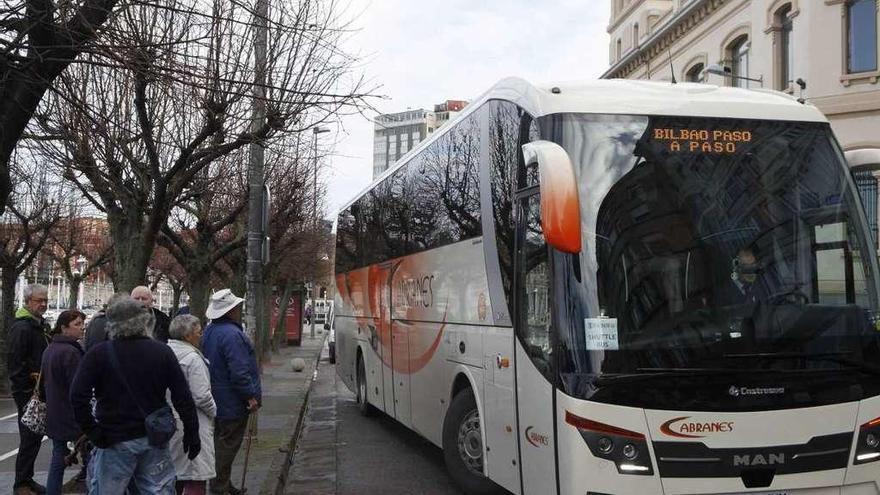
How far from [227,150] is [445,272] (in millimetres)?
3835

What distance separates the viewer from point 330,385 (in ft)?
72.5

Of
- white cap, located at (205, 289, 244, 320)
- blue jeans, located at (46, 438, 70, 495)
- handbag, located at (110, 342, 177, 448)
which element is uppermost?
white cap, located at (205, 289, 244, 320)

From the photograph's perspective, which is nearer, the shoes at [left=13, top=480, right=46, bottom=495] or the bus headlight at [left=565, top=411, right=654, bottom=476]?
the bus headlight at [left=565, top=411, right=654, bottom=476]

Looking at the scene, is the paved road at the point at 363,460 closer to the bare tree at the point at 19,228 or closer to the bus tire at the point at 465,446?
the bus tire at the point at 465,446

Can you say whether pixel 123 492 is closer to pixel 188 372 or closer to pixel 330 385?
pixel 188 372

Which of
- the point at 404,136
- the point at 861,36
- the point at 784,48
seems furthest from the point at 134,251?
the point at 404,136

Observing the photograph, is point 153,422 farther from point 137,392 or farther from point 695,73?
point 695,73

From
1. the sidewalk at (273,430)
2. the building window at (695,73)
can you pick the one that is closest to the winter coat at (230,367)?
the sidewalk at (273,430)

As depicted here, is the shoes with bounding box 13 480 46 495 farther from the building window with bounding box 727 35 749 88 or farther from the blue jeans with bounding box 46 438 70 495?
the building window with bounding box 727 35 749 88

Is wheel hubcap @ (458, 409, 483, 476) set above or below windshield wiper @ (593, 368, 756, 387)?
below

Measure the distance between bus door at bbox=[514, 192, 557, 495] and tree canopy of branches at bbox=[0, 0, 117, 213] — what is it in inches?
132

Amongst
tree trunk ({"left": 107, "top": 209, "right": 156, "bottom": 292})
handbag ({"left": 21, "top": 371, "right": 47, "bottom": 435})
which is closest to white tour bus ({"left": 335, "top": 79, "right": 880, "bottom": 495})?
handbag ({"left": 21, "top": 371, "right": 47, "bottom": 435})

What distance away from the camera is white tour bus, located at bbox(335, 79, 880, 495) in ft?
16.5

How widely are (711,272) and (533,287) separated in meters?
1.23
